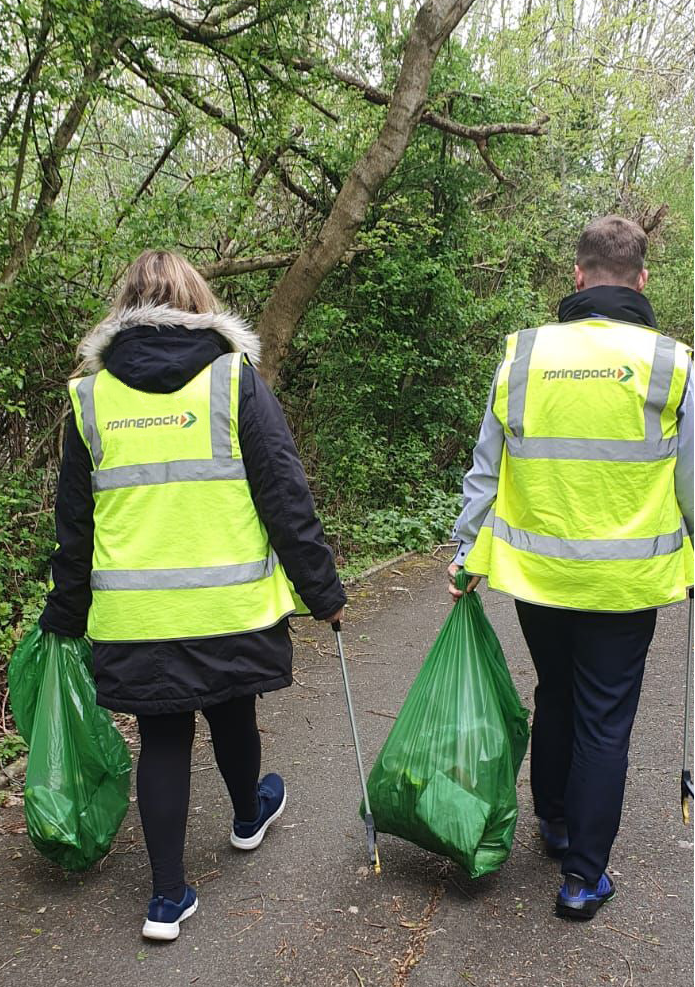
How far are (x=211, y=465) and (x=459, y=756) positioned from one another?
3.63 feet

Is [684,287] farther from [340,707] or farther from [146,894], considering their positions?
[146,894]

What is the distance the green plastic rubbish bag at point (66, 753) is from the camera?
8.39 feet

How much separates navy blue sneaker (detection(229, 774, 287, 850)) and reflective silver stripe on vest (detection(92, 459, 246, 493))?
126 centimetres

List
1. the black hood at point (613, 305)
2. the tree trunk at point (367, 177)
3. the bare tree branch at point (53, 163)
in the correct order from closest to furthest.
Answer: the black hood at point (613, 305) → the bare tree branch at point (53, 163) → the tree trunk at point (367, 177)

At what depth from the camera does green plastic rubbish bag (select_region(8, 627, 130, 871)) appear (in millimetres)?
2559

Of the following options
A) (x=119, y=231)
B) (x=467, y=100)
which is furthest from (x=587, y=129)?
(x=119, y=231)

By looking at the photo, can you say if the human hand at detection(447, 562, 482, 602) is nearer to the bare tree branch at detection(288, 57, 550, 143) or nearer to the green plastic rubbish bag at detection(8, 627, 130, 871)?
the green plastic rubbish bag at detection(8, 627, 130, 871)

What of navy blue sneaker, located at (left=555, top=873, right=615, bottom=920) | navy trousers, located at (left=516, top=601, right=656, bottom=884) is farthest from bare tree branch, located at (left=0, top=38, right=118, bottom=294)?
navy blue sneaker, located at (left=555, top=873, right=615, bottom=920)

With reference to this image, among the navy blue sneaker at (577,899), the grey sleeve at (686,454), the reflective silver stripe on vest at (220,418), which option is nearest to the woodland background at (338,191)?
the reflective silver stripe on vest at (220,418)

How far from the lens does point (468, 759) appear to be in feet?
8.13

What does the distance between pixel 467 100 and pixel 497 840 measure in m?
7.17

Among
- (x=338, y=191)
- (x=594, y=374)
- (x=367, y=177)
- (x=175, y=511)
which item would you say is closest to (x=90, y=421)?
(x=175, y=511)

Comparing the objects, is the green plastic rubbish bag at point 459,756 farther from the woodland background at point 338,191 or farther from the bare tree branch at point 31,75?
the bare tree branch at point 31,75

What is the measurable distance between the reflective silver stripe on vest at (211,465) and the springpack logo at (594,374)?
35.0 inches
